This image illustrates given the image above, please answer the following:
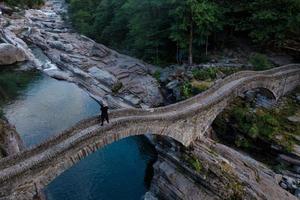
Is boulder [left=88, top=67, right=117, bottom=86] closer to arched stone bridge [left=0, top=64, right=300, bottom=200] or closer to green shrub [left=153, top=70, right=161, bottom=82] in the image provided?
green shrub [left=153, top=70, right=161, bottom=82]

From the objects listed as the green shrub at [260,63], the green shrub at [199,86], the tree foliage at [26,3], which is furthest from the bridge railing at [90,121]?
the tree foliage at [26,3]

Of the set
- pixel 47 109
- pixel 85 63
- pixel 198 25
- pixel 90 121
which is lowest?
pixel 47 109

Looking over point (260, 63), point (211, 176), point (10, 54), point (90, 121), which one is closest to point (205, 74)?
point (260, 63)

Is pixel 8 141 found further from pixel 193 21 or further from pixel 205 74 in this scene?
pixel 193 21

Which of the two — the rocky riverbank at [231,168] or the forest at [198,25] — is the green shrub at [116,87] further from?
the rocky riverbank at [231,168]

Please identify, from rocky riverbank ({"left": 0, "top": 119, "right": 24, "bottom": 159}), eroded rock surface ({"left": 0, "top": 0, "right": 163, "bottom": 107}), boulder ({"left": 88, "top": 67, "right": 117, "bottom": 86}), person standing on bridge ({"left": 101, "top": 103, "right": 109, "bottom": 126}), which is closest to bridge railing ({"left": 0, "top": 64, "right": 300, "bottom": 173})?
person standing on bridge ({"left": 101, "top": 103, "right": 109, "bottom": 126})
